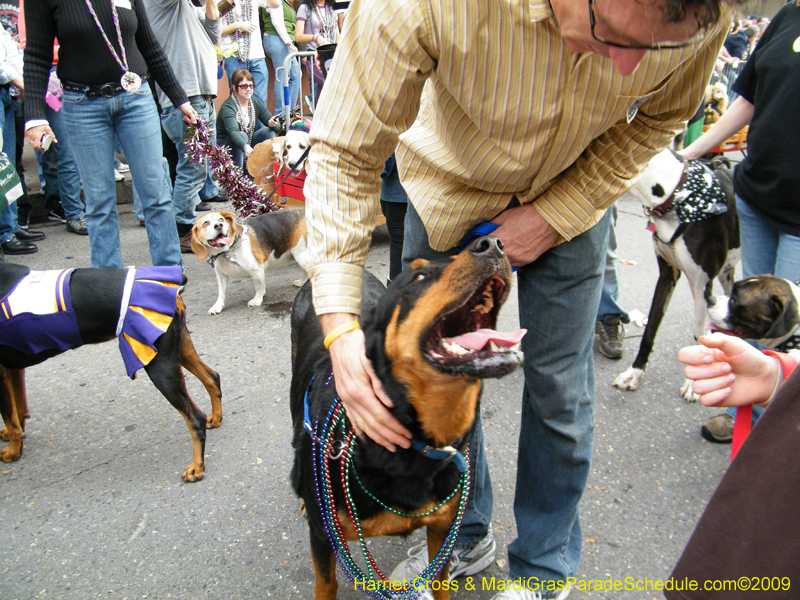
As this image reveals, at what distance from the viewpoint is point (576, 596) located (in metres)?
1.96

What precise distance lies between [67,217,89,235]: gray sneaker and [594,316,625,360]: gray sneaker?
5305 mm

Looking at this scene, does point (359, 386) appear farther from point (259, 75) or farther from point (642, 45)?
point (259, 75)

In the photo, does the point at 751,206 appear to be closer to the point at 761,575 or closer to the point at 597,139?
the point at 597,139

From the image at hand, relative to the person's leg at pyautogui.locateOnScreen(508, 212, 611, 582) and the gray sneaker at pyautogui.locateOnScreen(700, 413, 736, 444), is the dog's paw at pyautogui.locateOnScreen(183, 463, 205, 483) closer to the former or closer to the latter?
the person's leg at pyautogui.locateOnScreen(508, 212, 611, 582)

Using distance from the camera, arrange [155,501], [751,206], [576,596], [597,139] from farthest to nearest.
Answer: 1. [751,206]
2. [155,501]
3. [576,596]
4. [597,139]

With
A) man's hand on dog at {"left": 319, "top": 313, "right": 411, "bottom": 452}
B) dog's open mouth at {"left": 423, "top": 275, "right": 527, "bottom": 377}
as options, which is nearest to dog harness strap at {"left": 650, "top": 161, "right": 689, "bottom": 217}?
dog's open mouth at {"left": 423, "top": 275, "right": 527, "bottom": 377}

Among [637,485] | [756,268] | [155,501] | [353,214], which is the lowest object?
[155,501]

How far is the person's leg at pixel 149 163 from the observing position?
3.79 meters

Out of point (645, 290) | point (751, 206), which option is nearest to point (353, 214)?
point (751, 206)

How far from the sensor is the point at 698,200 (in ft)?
9.37

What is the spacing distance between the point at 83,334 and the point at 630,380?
302cm

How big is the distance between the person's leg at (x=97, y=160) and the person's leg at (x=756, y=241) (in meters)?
3.90

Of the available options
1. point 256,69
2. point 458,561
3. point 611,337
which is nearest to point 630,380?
point 611,337

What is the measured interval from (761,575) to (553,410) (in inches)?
33.3
